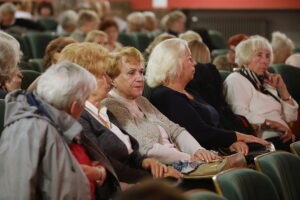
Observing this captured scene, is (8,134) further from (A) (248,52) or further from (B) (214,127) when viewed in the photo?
(A) (248,52)

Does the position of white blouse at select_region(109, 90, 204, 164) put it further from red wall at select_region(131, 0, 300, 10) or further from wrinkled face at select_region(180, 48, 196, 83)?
red wall at select_region(131, 0, 300, 10)

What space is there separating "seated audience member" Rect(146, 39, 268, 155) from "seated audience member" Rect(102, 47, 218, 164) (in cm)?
20

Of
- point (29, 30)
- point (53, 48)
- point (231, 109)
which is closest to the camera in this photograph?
point (53, 48)

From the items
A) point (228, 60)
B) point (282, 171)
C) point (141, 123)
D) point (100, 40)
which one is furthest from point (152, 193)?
point (100, 40)

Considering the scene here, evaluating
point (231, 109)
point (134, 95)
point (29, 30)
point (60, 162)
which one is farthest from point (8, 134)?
point (29, 30)

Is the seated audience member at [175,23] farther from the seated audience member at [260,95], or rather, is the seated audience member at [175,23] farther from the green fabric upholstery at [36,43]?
the seated audience member at [260,95]

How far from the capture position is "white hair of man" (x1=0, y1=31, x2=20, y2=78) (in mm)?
3564

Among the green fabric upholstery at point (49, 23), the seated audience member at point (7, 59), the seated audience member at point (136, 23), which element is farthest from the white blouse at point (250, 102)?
the green fabric upholstery at point (49, 23)

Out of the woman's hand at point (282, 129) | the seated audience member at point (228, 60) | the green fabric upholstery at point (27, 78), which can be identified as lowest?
the woman's hand at point (282, 129)

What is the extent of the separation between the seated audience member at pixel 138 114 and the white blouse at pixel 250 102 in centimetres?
109

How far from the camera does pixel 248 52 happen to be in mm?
5449

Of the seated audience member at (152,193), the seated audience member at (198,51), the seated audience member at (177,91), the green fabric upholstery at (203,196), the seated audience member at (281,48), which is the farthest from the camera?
the seated audience member at (281,48)

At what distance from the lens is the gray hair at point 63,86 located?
9.61 feet

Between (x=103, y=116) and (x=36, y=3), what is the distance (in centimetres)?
1061
